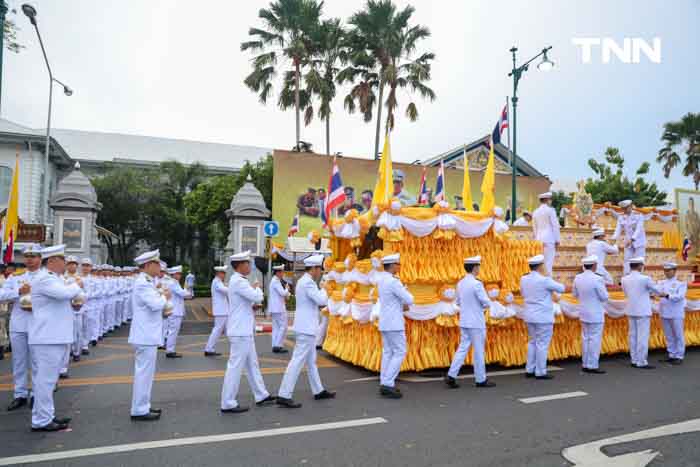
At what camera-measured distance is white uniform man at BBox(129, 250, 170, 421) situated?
17.5 ft

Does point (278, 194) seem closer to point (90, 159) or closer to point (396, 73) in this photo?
point (396, 73)

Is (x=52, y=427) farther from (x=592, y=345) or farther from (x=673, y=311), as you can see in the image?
(x=673, y=311)

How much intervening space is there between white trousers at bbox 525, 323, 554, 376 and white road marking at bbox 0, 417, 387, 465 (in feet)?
10.5

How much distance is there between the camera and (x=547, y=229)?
30.0 feet

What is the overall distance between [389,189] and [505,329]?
2986 millimetres

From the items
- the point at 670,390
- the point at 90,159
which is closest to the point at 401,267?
the point at 670,390

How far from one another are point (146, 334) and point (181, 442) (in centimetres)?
134

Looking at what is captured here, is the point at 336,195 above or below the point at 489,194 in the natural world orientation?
above

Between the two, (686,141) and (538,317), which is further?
(686,141)

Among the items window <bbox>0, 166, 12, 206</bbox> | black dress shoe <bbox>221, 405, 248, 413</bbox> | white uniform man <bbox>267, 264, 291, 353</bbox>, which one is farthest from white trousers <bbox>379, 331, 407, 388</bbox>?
window <bbox>0, 166, 12, 206</bbox>

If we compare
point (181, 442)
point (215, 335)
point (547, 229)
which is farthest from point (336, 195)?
point (181, 442)

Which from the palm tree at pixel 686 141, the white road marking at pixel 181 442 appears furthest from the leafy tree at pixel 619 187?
the white road marking at pixel 181 442

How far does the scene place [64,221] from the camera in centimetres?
1989

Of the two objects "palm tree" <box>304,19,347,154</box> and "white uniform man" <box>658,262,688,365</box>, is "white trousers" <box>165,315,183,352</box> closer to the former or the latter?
"white uniform man" <box>658,262,688,365</box>
